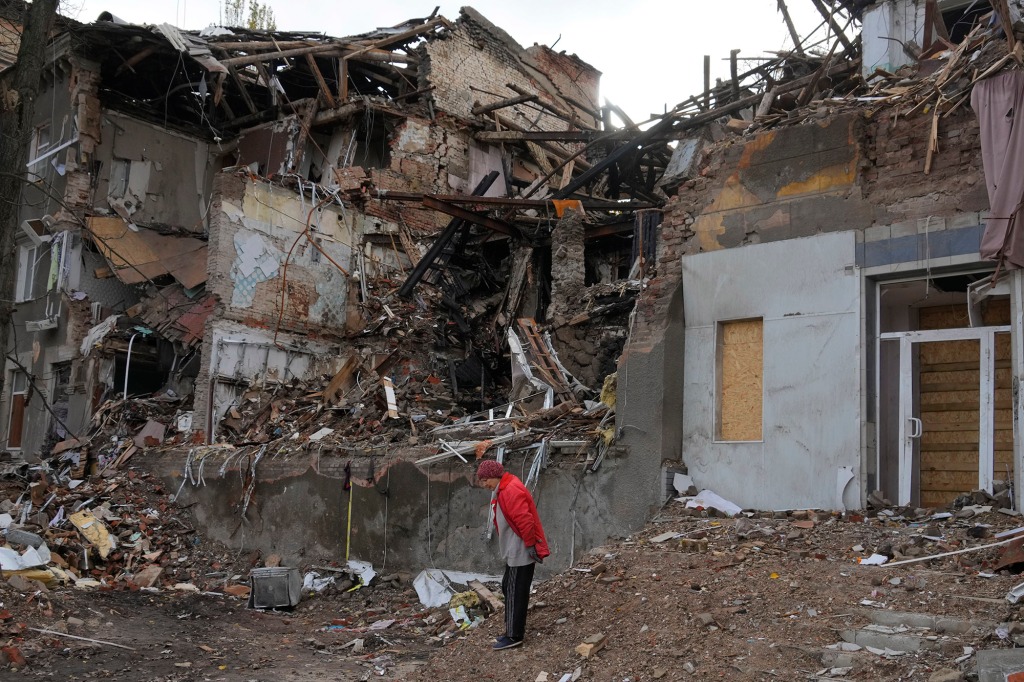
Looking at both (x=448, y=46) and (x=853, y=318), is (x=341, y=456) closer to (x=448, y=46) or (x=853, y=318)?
(x=853, y=318)

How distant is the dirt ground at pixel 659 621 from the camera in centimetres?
671

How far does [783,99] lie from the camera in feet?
41.0

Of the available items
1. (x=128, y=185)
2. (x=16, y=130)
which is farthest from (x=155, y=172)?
(x=16, y=130)

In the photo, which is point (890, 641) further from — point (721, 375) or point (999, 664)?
point (721, 375)

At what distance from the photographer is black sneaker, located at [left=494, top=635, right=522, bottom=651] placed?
793cm

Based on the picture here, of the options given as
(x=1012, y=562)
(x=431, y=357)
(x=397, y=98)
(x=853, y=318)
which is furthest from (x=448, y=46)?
(x=1012, y=562)

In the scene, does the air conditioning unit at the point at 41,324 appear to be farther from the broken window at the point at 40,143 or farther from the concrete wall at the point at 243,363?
the concrete wall at the point at 243,363

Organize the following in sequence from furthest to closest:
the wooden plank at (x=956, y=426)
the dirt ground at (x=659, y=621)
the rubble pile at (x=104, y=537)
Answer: the rubble pile at (x=104, y=537) → the wooden plank at (x=956, y=426) → the dirt ground at (x=659, y=621)

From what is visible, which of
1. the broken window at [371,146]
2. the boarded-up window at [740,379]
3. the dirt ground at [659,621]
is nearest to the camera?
the dirt ground at [659,621]

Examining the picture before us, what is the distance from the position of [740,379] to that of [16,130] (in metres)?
7.99

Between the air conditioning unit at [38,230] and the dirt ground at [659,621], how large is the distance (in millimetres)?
11148

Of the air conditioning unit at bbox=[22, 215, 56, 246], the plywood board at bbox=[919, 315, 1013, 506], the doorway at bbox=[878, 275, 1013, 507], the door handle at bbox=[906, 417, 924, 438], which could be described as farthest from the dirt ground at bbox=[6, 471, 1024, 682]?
the air conditioning unit at bbox=[22, 215, 56, 246]

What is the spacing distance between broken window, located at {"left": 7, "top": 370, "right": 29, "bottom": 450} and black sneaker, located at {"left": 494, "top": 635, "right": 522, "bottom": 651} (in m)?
15.5

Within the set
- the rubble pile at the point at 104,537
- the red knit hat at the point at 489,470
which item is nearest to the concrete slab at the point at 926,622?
the red knit hat at the point at 489,470
